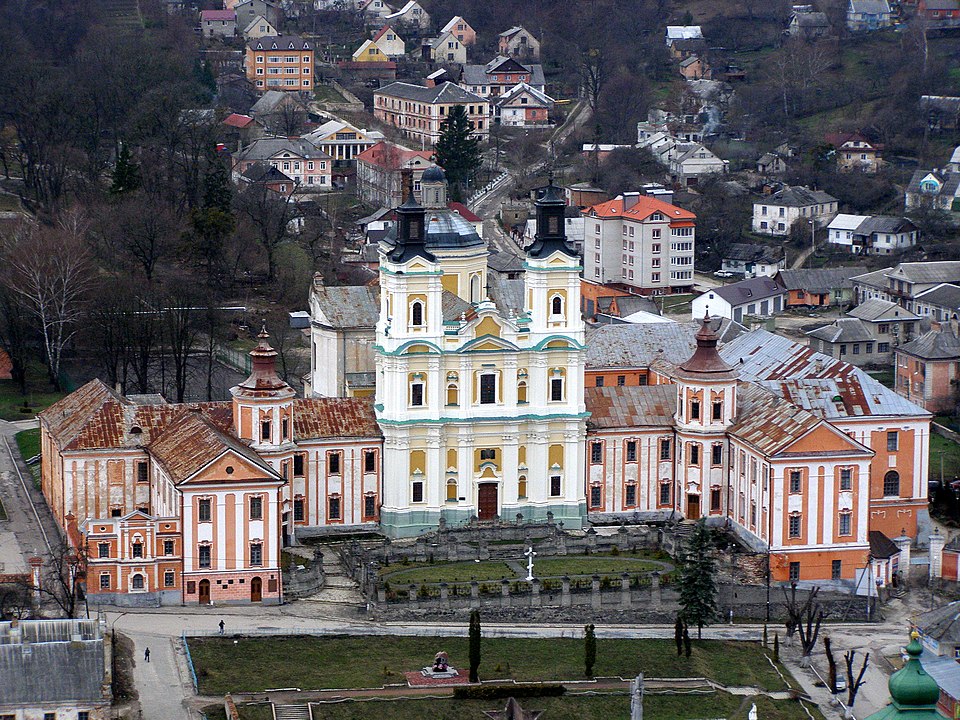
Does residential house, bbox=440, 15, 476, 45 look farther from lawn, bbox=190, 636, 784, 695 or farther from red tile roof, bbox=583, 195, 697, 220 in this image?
lawn, bbox=190, 636, 784, 695

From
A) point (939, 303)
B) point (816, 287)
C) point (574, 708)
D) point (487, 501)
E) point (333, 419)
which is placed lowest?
point (574, 708)

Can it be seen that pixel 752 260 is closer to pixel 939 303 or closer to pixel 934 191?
pixel 934 191

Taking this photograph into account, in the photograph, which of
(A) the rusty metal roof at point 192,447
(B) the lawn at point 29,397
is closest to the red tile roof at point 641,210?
(B) the lawn at point 29,397

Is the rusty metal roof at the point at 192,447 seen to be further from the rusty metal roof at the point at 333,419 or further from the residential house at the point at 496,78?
the residential house at the point at 496,78

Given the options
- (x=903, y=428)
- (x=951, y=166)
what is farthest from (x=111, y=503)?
(x=951, y=166)

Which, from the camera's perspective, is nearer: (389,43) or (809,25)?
(809,25)

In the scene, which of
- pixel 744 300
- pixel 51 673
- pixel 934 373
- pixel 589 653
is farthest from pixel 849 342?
pixel 51 673

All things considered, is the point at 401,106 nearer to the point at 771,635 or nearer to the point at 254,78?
the point at 254,78
